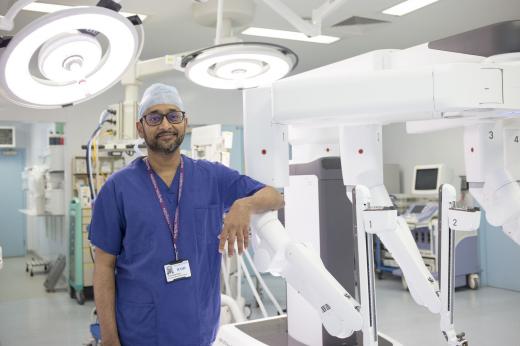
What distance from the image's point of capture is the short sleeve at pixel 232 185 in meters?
1.81

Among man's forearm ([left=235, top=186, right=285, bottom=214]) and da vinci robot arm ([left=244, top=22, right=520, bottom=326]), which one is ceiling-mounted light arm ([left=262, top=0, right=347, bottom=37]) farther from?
man's forearm ([left=235, top=186, right=285, bottom=214])

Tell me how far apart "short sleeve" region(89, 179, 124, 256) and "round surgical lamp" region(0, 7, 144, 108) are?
0.49m

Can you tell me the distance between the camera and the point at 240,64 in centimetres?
152

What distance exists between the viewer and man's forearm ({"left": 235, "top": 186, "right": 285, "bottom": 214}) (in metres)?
1.62

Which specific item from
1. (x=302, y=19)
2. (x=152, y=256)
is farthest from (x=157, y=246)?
(x=302, y=19)

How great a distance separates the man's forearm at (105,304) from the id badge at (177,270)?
215 mm

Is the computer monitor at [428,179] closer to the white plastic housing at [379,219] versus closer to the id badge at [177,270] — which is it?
the white plastic housing at [379,219]

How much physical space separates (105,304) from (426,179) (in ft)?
18.4

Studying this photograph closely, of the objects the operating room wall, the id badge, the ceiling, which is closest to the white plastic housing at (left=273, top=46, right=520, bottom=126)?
the id badge

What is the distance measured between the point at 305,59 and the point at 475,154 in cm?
516

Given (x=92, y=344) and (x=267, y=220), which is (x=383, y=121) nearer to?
(x=267, y=220)

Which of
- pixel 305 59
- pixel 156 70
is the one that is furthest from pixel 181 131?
pixel 305 59

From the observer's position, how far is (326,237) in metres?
2.67

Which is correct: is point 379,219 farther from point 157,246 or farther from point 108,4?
point 108,4
